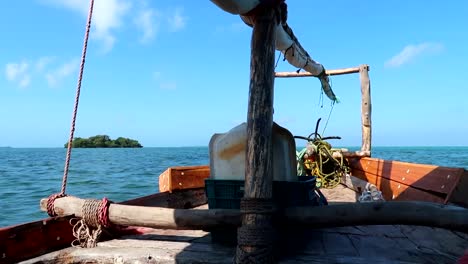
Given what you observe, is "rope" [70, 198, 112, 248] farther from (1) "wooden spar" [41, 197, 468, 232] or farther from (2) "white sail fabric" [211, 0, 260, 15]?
(2) "white sail fabric" [211, 0, 260, 15]

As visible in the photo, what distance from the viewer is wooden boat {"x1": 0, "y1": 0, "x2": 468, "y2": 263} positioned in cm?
240

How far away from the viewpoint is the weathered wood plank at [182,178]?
4668 mm

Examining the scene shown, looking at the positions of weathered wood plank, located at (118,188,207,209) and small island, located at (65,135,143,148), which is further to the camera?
small island, located at (65,135,143,148)

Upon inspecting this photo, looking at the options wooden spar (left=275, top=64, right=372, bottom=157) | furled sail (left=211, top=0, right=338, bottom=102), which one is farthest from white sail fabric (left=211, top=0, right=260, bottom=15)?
wooden spar (left=275, top=64, right=372, bottom=157)

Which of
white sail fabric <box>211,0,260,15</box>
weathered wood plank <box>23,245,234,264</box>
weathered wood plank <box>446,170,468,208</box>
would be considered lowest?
weathered wood plank <box>23,245,234,264</box>

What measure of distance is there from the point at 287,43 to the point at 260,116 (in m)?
1.96

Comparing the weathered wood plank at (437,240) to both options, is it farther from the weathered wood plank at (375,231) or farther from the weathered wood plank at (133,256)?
the weathered wood plank at (133,256)

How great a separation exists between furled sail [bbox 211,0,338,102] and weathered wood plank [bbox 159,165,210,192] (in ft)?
6.45

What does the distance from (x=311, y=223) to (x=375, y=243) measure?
0.94m

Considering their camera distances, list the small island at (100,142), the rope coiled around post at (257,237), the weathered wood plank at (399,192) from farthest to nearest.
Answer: the small island at (100,142) → the weathered wood plank at (399,192) → the rope coiled around post at (257,237)

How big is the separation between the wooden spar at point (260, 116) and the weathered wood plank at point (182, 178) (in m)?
2.39

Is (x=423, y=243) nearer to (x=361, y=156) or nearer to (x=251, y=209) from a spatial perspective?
(x=251, y=209)

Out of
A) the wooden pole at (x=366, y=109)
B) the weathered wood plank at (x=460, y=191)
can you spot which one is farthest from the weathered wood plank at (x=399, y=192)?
the wooden pole at (x=366, y=109)

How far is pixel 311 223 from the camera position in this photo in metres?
2.51
